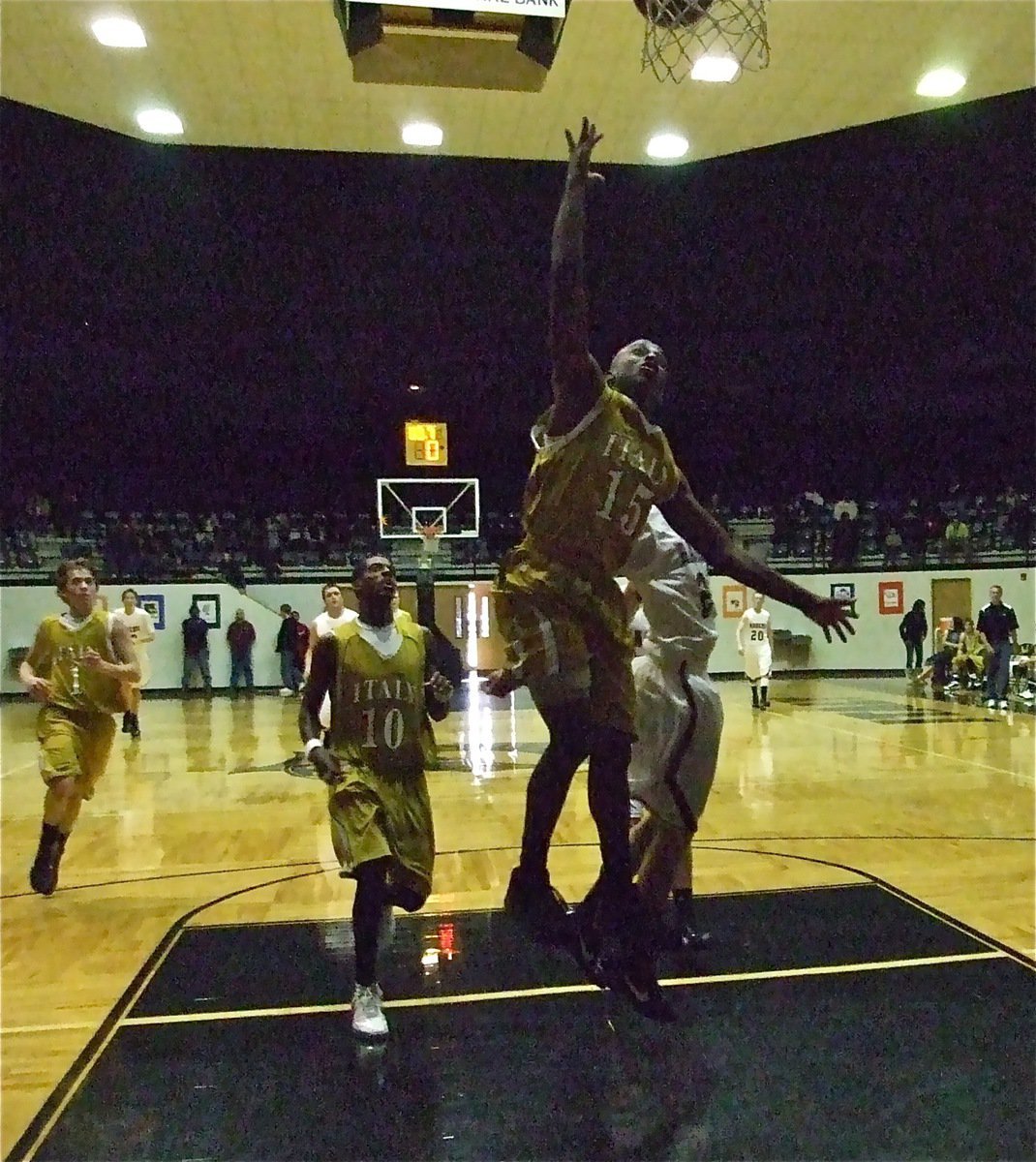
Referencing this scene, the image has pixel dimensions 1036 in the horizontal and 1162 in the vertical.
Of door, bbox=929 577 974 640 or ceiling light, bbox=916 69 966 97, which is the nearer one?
ceiling light, bbox=916 69 966 97

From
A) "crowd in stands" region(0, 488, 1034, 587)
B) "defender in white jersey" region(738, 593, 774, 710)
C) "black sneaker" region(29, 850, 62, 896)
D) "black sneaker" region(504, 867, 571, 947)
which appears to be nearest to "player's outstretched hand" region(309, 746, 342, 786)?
"black sneaker" region(504, 867, 571, 947)

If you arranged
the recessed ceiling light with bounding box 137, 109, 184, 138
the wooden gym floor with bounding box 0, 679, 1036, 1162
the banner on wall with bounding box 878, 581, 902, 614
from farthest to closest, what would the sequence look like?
the banner on wall with bounding box 878, 581, 902, 614 → the recessed ceiling light with bounding box 137, 109, 184, 138 → the wooden gym floor with bounding box 0, 679, 1036, 1162

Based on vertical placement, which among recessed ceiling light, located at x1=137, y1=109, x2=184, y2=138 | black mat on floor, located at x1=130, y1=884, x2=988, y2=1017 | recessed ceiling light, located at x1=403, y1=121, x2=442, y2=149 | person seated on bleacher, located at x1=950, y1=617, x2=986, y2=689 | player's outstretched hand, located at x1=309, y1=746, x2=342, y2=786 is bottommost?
black mat on floor, located at x1=130, y1=884, x2=988, y2=1017

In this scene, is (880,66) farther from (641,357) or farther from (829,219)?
(641,357)

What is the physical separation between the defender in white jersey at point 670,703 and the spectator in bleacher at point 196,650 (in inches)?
594

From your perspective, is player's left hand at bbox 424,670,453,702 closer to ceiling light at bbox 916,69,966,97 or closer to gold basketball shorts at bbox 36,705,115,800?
gold basketball shorts at bbox 36,705,115,800

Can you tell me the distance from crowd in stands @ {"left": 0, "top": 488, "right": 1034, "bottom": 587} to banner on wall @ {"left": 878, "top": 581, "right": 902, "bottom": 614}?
0.39m

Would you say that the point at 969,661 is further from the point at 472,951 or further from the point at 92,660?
the point at 92,660

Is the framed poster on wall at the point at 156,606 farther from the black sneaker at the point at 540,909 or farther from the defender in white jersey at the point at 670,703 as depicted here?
the black sneaker at the point at 540,909

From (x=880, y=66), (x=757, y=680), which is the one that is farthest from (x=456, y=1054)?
(x=757, y=680)

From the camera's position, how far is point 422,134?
6.39 metres

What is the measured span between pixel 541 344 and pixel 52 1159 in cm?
1218

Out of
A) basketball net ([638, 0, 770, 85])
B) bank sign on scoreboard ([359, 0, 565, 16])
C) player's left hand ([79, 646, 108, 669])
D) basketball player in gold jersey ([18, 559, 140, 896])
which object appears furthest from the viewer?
basketball player in gold jersey ([18, 559, 140, 896])

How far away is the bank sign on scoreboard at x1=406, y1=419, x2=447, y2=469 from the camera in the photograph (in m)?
17.4
